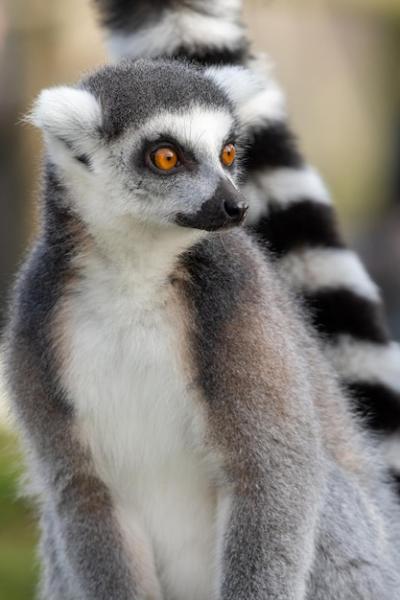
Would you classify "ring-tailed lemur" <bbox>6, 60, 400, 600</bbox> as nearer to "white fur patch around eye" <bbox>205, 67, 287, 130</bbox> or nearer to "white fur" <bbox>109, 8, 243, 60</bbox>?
"white fur patch around eye" <bbox>205, 67, 287, 130</bbox>

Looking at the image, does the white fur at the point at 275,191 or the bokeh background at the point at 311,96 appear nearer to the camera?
the white fur at the point at 275,191

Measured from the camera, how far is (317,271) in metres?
4.63

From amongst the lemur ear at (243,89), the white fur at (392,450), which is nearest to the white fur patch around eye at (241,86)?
the lemur ear at (243,89)

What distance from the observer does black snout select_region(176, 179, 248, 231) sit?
3.23 meters

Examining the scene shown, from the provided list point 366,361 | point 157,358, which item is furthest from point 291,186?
point 157,358

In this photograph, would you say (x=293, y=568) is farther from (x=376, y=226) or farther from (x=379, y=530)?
(x=376, y=226)

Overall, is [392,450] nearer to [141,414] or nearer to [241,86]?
[141,414]

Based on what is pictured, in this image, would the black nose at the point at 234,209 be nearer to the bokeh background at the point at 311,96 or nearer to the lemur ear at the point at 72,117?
the lemur ear at the point at 72,117

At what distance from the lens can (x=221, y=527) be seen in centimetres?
354

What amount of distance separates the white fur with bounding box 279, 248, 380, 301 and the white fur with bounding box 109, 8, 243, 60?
91cm

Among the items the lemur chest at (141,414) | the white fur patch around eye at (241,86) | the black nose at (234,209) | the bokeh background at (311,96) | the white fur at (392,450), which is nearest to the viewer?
the black nose at (234,209)

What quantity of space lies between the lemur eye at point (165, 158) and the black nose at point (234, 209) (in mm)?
226

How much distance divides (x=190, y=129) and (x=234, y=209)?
28cm

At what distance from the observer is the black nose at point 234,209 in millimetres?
3223
